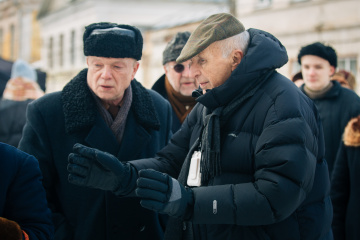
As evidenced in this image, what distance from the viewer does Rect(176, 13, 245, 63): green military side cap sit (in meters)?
2.04

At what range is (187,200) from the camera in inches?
72.5

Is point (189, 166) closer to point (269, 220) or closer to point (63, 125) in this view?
point (269, 220)

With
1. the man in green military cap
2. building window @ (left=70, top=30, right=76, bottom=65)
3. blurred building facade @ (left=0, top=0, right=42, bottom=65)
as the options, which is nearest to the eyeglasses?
the man in green military cap

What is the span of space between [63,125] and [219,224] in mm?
1072

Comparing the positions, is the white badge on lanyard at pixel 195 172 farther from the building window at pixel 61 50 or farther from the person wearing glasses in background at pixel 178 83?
the building window at pixel 61 50

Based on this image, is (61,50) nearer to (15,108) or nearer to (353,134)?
(15,108)

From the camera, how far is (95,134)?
2547 mm

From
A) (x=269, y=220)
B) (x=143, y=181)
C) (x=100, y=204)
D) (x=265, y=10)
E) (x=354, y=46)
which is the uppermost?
(x=265, y=10)

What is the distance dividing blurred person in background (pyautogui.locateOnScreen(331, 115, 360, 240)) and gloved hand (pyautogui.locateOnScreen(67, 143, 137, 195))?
2205mm

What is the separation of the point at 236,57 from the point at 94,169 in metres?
0.78

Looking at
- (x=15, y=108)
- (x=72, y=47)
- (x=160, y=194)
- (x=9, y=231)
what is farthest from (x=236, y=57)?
(x=72, y=47)

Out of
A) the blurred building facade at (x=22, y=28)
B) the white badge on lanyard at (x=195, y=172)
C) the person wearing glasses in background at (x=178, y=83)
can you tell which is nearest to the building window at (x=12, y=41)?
the blurred building facade at (x=22, y=28)

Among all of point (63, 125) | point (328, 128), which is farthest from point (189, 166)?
point (328, 128)

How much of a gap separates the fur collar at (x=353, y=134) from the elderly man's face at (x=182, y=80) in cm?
126
